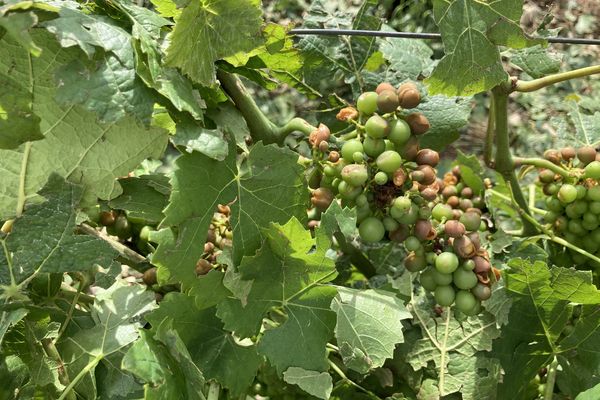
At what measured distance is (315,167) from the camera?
3.08ft

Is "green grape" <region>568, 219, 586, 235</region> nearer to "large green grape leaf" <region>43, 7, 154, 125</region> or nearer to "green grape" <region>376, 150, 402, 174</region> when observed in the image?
"green grape" <region>376, 150, 402, 174</region>

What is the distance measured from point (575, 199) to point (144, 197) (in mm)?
633

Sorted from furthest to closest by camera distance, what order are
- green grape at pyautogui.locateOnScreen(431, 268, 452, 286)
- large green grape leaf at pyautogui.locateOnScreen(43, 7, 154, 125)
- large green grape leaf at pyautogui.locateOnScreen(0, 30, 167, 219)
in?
green grape at pyautogui.locateOnScreen(431, 268, 452, 286), large green grape leaf at pyautogui.locateOnScreen(0, 30, 167, 219), large green grape leaf at pyautogui.locateOnScreen(43, 7, 154, 125)

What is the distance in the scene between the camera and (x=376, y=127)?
2.89 feet

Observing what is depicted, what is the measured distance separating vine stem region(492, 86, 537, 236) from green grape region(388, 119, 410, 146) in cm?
21

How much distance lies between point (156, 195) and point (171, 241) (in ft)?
0.41

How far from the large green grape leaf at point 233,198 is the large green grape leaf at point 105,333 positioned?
155 millimetres

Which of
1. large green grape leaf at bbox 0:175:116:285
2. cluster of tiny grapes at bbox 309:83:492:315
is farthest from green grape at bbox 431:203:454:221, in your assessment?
large green grape leaf at bbox 0:175:116:285

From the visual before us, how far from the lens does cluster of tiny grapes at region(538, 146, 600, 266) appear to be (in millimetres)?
1077

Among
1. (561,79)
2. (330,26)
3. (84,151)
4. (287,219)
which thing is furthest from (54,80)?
(561,79)

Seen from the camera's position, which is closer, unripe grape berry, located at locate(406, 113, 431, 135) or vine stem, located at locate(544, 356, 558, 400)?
unripe grape berry, located at locate(406, 113, 431, 135)

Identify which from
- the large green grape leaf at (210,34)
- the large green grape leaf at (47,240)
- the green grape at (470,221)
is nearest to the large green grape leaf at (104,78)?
the large green grape leaf at (210,34)

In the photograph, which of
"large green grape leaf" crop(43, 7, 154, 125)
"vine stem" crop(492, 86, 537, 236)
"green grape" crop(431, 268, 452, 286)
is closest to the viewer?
"large green grape leaf" crop(43, 7, 154, 125)

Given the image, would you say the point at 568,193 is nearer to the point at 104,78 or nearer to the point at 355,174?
the point at 355,174
